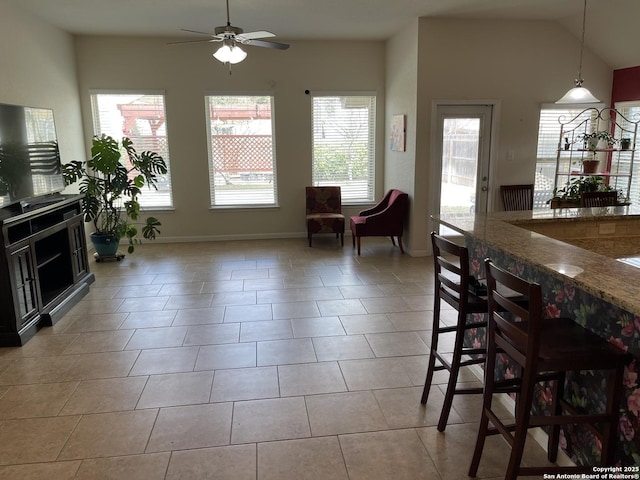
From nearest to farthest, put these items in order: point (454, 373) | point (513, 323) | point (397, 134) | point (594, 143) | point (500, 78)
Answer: point (513, 323), point (454, 373), point (500, 78), point (594, 143), point (397, 134)

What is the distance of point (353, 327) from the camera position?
3896 mm

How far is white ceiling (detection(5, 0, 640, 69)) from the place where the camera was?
501 centimetres

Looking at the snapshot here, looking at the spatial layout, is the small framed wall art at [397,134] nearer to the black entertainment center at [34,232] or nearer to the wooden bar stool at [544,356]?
the black entertainment center at [34,232]

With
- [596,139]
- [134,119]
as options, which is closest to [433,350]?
[596,139]

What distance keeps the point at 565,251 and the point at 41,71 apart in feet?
19.2

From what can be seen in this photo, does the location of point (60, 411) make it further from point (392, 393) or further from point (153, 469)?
point (392, 393)

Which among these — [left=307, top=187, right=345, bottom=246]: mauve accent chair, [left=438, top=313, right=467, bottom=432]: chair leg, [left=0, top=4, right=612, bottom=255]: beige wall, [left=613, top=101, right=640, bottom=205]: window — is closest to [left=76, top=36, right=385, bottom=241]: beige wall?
[left=0, top=4, right=612, bottom=255]: beige wall

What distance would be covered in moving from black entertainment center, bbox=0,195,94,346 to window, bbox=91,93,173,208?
2.17 meters

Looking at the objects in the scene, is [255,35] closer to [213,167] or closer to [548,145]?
[213,167]

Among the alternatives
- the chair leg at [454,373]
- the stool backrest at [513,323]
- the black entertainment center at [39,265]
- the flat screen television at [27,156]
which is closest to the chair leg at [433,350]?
Answer: the chair leg at [454,373]

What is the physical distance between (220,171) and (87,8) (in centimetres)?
270

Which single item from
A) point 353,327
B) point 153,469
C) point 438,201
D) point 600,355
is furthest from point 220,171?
point 600,355

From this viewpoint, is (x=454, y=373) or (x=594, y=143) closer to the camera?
(x=454, y=373)

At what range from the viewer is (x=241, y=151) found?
7.09 m
